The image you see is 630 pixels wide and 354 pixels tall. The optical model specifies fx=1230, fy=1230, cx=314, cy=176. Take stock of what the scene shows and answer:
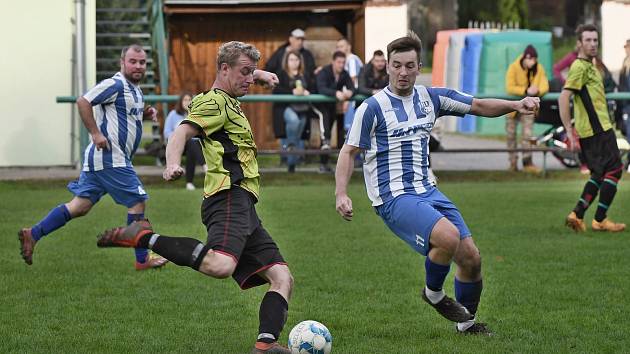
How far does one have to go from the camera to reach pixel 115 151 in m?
10.3

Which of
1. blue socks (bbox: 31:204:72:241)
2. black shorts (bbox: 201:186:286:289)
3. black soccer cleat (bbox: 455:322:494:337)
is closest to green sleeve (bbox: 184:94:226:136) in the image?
black shorts (bbox: 201:186:286:289)

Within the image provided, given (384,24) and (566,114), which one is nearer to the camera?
(566,114)

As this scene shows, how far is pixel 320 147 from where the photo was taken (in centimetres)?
1952

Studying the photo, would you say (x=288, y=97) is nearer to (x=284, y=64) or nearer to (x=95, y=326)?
(x=284, y=64)

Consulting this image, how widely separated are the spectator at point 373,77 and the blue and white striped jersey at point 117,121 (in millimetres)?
8384

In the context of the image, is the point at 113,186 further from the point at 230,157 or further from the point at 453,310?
the point at 453,310

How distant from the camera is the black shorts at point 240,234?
21.3ft

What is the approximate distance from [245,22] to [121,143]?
13.6 metres

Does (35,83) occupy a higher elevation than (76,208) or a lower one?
higher

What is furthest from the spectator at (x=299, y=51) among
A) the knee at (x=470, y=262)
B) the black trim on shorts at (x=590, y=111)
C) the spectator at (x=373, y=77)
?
the knee at (x=470, y=262)

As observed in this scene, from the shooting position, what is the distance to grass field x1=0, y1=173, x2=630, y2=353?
698cm

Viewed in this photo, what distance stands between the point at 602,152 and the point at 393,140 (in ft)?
18.5

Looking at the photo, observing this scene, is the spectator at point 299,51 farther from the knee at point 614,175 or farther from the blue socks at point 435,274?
the blue socks at point 435,274

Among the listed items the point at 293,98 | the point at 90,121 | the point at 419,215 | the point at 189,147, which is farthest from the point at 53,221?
the point at 293,98
